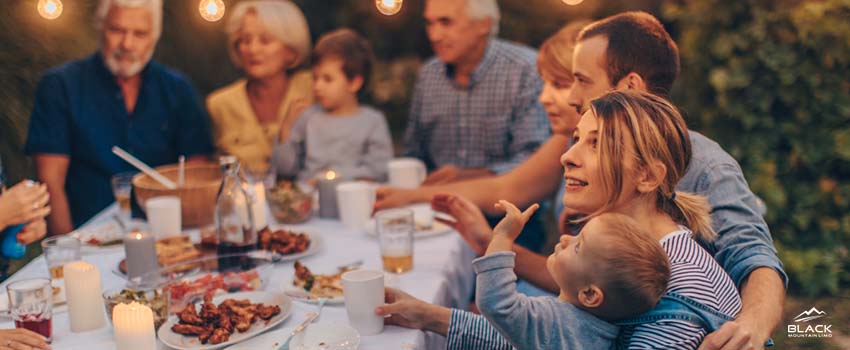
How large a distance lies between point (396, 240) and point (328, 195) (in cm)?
71

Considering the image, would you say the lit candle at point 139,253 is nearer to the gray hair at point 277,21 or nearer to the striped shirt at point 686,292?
the striped shirt at point 686,292

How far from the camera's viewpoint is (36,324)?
1.62 metres

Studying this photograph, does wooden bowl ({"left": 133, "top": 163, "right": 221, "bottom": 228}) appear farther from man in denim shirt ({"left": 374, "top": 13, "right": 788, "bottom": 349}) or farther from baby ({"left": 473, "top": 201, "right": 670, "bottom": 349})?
baby ({"left": 473, "top": 201, "right": 670, "bottom": 349})

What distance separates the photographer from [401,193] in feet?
8.81

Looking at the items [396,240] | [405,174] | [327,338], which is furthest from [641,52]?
[405,174]

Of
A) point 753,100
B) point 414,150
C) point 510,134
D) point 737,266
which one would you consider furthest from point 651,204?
point 753,100

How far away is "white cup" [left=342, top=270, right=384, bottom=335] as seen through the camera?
5.43ft

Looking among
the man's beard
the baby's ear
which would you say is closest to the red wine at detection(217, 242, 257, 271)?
the baby's ear

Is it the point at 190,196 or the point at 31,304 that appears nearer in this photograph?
the point at 31,304

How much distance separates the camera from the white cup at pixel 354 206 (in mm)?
2543

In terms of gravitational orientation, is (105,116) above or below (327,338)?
above

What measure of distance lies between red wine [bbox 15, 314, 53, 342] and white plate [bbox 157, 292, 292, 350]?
26 centimetres

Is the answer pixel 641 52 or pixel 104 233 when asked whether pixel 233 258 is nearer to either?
pixel 104 233

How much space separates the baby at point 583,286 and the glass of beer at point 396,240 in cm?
58
